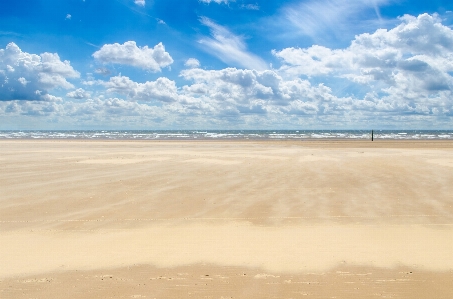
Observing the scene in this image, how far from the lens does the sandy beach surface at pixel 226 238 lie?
17.4 feet

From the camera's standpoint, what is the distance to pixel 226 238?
7539 millimetres

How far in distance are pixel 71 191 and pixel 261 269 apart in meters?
9.05

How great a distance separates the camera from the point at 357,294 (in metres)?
5.01

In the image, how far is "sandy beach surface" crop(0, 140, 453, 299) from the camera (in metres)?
5.31

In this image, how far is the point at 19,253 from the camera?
664 centimetres

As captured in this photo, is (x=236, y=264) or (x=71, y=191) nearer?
(x=236, y=264)

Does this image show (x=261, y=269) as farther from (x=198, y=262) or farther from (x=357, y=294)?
(x=357, y=294)

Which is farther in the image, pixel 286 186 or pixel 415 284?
pixel 286 186

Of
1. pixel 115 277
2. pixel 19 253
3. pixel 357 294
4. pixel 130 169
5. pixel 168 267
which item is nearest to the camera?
pixel 357 294

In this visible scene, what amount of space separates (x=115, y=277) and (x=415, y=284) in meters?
4.73

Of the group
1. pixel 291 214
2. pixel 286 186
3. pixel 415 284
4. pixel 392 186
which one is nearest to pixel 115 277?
pixel 415 284

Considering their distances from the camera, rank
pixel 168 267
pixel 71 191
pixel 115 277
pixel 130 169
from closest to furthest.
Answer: pixel 115 277 < pixel 168 267 < pixel 71 191 < pixel 130 169

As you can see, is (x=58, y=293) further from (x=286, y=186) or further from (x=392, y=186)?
(x=392, y=186)

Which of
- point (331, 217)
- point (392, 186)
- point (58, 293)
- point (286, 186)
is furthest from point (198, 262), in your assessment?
point (392, 186)
